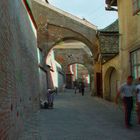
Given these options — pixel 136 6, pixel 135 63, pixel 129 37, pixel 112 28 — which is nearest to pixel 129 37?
pixel 129 37

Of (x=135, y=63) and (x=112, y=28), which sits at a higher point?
(x=112, y=28)

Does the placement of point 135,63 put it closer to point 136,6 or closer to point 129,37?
point 129,37

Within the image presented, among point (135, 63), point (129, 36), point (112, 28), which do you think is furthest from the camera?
point (112, 28)

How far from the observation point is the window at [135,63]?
1569cm

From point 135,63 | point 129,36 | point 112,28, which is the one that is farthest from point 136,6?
point 112,28

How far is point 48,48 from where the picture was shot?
36.2 meters

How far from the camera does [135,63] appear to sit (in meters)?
16.2

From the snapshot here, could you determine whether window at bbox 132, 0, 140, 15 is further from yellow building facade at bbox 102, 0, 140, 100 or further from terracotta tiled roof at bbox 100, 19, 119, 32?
terracotta tiled roof at bbox 100, 19, 119, 32

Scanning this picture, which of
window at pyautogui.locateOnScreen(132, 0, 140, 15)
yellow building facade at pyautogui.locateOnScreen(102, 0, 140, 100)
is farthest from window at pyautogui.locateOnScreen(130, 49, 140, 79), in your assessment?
window at pyautogui.locateOnScreen(132, 0, 140, 15)

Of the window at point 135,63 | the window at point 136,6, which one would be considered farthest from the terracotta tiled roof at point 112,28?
the window at point 136,6

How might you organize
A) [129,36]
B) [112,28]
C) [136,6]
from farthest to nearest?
[112,28]
[129,36]
[136,6]

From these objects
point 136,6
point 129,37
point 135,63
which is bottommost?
point 135,63

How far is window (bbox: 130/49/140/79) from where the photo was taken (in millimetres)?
15695

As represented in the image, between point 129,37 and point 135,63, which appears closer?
point 135,63
